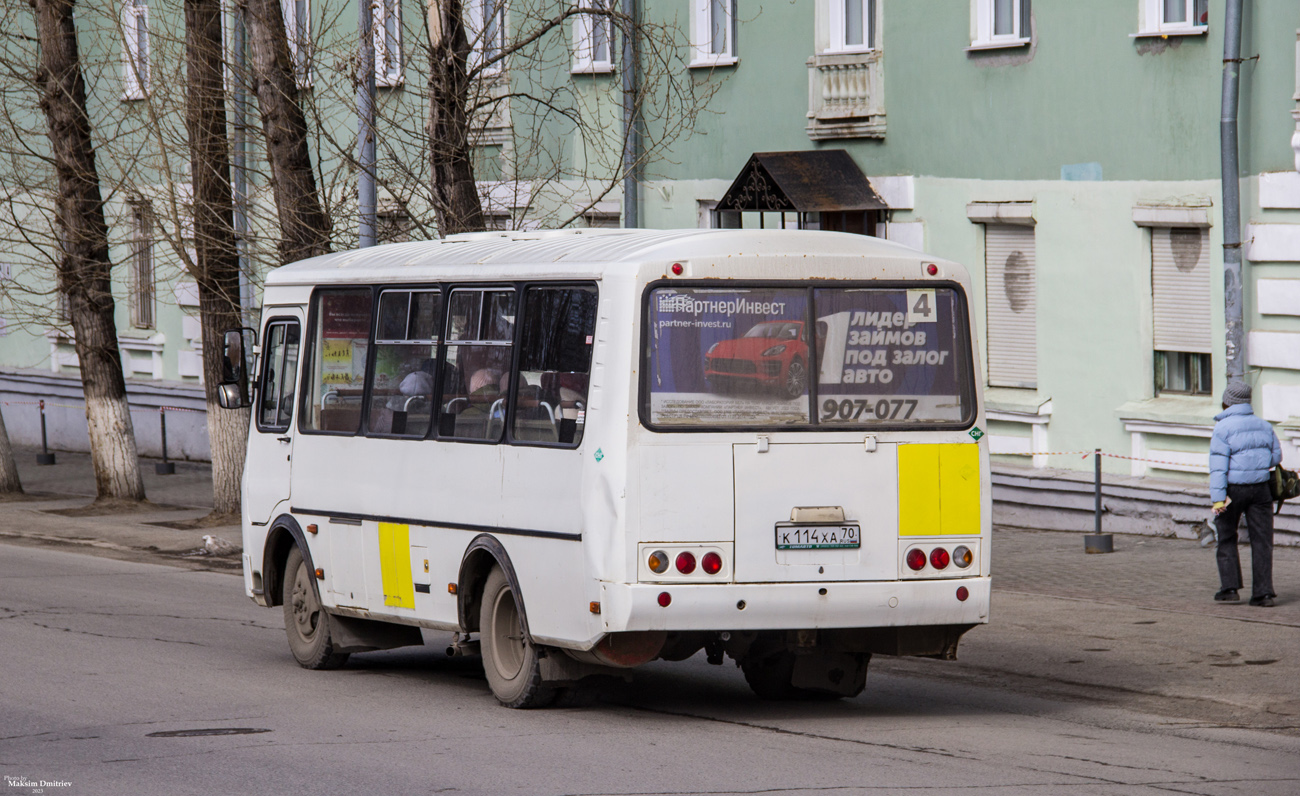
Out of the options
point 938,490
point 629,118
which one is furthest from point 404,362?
point 629,118

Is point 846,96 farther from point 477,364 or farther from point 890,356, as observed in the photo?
point 890,356

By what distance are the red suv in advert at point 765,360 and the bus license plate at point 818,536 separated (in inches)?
26.6

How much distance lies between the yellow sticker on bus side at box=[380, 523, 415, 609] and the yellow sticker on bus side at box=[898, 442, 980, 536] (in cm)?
300

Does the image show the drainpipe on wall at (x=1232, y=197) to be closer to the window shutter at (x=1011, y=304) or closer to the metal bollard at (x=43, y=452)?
the window shutter at (x=1011, y=304)

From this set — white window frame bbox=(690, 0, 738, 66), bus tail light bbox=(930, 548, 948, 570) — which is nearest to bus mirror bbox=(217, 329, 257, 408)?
bus tail light bbox=(930, 548, 948, 570)

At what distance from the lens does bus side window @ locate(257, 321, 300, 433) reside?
12594mm

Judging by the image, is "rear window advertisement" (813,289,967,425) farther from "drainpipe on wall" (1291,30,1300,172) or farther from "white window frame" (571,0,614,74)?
"white window frame" (571,0,614,74)

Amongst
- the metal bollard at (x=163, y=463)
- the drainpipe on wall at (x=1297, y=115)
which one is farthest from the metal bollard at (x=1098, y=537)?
the metal bollard at (x=163, y=463)

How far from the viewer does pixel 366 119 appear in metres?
17.9

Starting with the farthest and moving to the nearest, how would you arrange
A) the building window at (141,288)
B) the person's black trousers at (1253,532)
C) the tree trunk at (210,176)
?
1. the building window at (141,288)
2. the tree trunk at (210,176)
3. the person's black trousers at (1253,532)

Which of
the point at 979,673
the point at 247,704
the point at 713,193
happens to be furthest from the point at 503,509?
the point at 713,193

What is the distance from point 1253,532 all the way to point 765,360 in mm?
5761

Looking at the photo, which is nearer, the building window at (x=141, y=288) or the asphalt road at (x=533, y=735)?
the asphalt road at (x=533, y=735)

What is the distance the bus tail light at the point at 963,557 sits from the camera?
32.5 feet
